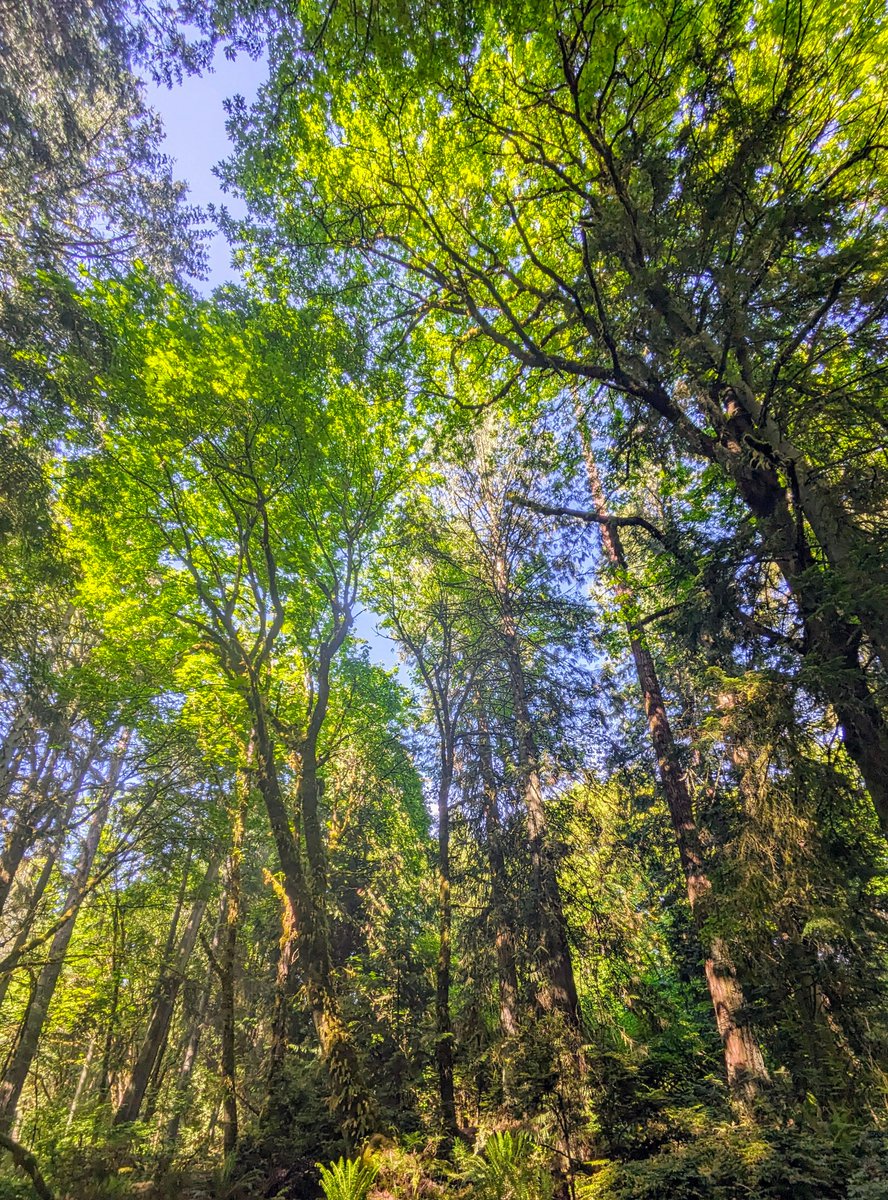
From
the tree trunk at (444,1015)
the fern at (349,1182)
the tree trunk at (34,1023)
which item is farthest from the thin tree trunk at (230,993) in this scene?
the tree trunk at (444,1015)

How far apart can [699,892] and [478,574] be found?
6783 mm

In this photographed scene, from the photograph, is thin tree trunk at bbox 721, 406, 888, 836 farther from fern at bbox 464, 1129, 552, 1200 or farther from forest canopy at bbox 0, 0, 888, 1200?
fern at bbox 464, 1129, 552, 1200

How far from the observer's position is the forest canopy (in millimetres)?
4672

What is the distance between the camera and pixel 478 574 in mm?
10805

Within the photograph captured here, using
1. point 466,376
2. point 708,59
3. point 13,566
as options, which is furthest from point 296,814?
point 708,59

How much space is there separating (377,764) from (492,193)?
1126 centimetres

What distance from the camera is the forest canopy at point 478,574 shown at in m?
4.67

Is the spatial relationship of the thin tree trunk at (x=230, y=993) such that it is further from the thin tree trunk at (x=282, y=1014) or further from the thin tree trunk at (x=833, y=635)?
the thin tree trunk at (x=833, y=635)

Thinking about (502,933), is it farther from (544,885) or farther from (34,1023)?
(34,1023)

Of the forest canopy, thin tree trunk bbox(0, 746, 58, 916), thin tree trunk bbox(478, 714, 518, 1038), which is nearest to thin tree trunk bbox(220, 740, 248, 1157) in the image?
the forest canopy

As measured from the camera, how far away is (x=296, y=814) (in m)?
9.66

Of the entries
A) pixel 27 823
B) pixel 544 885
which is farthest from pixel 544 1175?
pixel 27 823

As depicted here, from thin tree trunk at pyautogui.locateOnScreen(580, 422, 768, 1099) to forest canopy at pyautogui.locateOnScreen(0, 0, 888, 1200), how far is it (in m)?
0.08

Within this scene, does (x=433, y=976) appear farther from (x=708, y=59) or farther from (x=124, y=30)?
(x=124, y=30)
